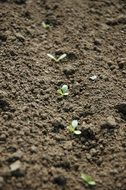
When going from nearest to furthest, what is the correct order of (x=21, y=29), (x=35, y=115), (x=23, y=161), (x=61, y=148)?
1. (x=23, y=161)
2. (x=61, y=148)
3. (x=35, y=115)
4. (x=21, y=29)

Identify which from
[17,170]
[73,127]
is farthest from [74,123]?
[17,170]

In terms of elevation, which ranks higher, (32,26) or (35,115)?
(32,26)

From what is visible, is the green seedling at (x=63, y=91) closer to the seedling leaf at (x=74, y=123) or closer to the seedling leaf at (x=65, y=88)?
the seedling leaf at (x=65, y=88)

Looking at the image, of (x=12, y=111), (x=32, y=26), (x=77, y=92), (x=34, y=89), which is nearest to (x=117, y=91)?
(x=77, y=92)

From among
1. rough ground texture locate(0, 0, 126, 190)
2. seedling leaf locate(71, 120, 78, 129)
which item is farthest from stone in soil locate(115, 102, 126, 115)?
seedling leaf locate(71, 120, 78, 129)

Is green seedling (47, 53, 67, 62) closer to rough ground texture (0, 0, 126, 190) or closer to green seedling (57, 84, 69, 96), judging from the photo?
rough ground texture (0, 0, 126, 190)

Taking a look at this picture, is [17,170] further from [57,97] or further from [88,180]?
[57,97]

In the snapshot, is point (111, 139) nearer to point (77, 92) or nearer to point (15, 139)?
point (77, 92)

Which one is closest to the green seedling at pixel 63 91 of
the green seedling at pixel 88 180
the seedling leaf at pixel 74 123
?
the seedling leaf at pixel 74 123
